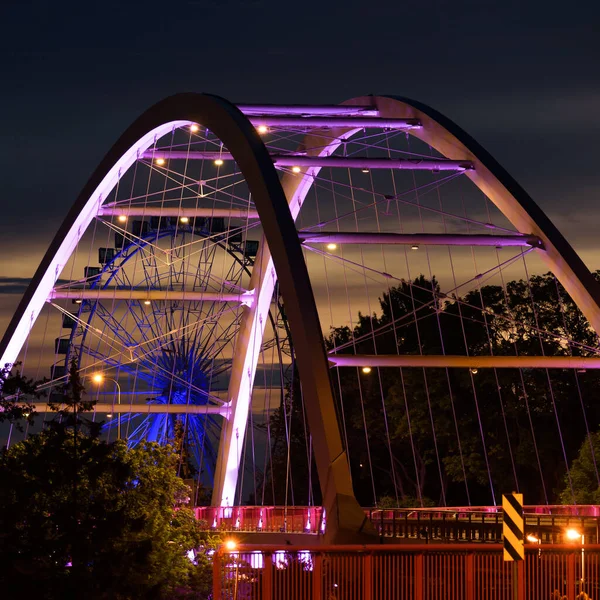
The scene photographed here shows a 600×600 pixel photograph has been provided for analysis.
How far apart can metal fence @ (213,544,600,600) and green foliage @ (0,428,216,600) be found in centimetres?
285

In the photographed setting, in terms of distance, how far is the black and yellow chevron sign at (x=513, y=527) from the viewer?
15.4 metres

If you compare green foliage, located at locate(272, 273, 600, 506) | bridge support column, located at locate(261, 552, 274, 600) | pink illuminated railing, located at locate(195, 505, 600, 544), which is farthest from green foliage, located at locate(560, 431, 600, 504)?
bridge support column, located at locate(261, 552, 274, 600)

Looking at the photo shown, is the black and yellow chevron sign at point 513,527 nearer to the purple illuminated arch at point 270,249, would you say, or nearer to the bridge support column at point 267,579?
the bridge support column at point 267,579

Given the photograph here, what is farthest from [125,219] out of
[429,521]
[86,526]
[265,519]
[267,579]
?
[267,579]

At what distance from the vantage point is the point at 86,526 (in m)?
21.2

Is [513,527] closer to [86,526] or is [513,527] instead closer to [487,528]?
[86,526]

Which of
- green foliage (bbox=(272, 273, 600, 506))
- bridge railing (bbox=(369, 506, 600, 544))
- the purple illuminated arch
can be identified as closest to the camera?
the purple illuminated arch

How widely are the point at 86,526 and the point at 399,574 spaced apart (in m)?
5.82

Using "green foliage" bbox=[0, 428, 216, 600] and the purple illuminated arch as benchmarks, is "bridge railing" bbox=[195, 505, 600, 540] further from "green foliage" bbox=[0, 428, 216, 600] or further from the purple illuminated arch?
"green foliage" bbox=[0, 428, 216, 600]

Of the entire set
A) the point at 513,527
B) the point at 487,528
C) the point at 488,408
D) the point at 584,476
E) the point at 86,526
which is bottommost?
the point at 513,527

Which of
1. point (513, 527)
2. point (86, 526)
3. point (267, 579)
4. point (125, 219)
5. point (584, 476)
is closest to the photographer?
point (513, 527)

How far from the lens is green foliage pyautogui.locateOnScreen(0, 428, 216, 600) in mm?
20312

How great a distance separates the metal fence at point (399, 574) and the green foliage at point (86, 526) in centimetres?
285

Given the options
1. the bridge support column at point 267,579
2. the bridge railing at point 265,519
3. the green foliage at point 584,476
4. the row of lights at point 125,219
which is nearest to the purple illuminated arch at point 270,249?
the row of lights at point 125,219
